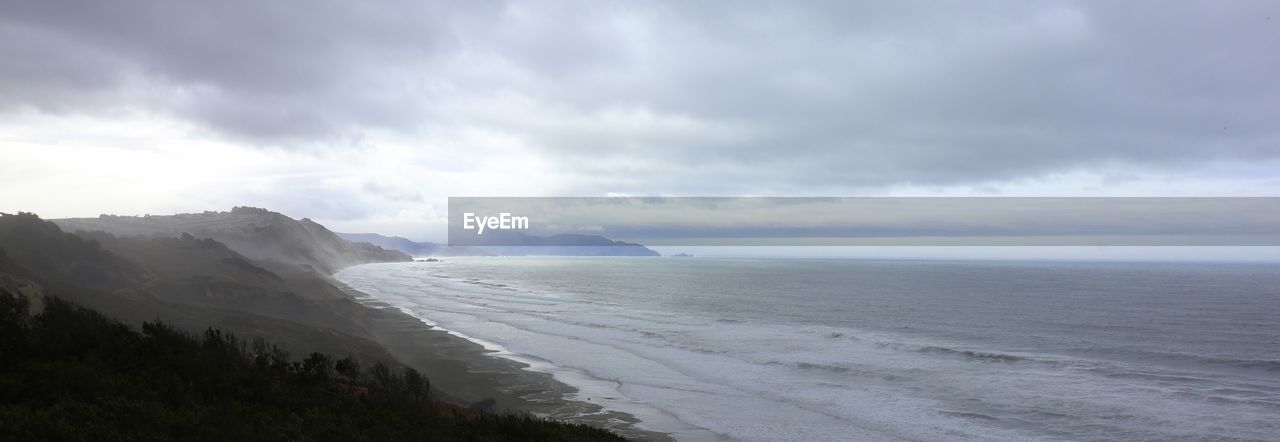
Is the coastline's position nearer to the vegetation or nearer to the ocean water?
the ocean water

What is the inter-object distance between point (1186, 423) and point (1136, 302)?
65096 mm

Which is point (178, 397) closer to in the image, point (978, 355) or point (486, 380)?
point (486, 380)

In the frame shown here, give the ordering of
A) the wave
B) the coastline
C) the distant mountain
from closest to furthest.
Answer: the coastline
the wave
the distant mountain

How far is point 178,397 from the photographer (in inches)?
440

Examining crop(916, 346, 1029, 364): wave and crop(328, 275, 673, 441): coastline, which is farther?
crop(916, 346, 1029, 364): wave

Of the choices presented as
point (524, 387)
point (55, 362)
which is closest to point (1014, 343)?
point (524, 387)

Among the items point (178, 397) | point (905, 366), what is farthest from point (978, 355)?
point (178, 397)

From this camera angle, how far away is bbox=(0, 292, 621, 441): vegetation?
940 cm

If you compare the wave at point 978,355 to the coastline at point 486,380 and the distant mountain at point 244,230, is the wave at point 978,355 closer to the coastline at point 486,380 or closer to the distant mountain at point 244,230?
the coastline at point 486,380

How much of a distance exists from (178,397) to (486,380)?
16.4 meters

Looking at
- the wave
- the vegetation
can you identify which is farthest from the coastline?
the wave

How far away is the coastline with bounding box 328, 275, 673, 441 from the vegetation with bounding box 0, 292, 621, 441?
13.0 ft

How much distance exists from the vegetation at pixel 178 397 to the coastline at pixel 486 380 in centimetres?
398

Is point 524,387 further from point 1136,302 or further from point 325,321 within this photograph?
point 1136,302
